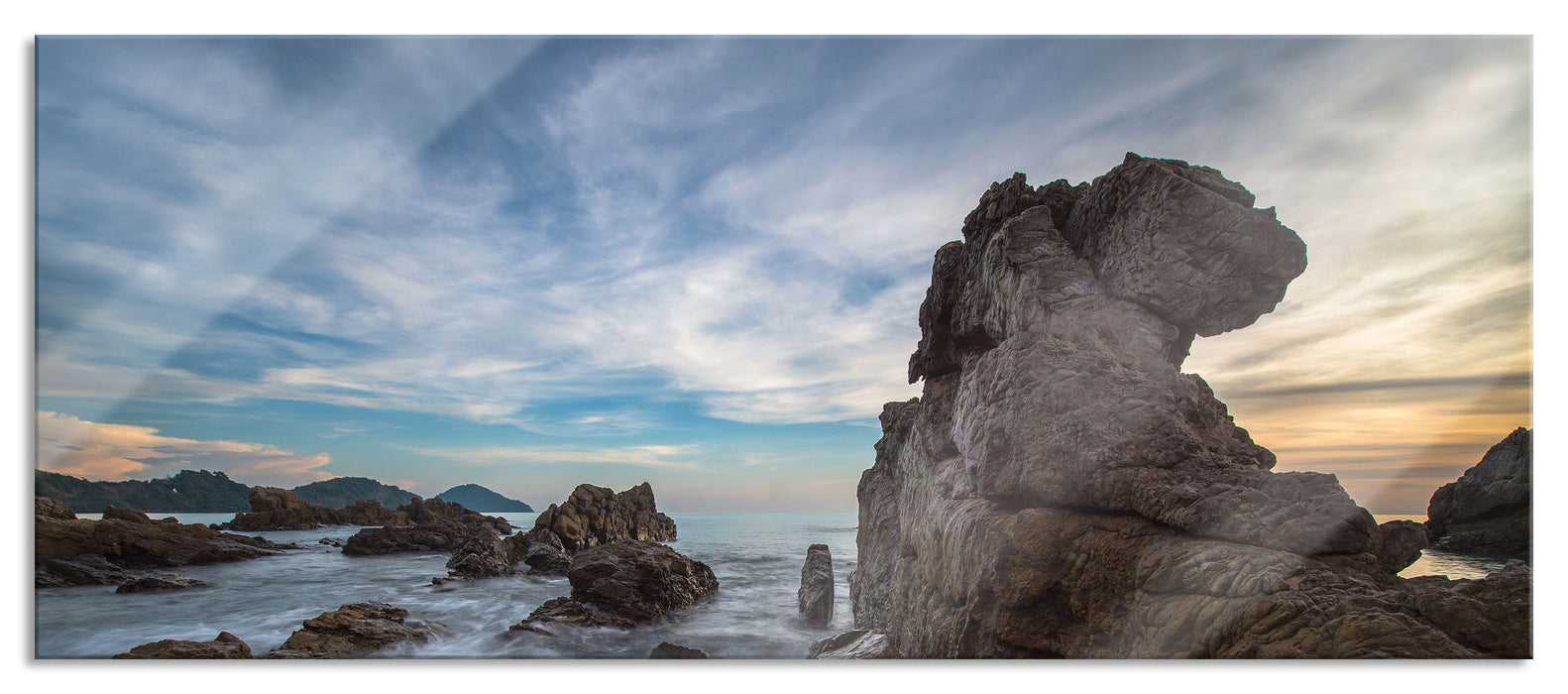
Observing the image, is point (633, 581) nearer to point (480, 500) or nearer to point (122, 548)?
point (480, 500)

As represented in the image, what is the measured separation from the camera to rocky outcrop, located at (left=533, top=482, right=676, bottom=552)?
90.9ft

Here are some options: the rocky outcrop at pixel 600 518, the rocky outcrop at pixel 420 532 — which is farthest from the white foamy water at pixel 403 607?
the rocky outcrop at pixel 600 518

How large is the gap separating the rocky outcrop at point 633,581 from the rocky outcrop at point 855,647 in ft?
15.9

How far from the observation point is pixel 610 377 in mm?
9297

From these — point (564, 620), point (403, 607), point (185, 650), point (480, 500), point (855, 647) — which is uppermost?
point (480, 500)

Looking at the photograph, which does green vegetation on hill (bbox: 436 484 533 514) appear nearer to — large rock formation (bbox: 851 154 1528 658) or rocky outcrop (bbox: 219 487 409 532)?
large rock formation (bbox: 851 154 1528 658)

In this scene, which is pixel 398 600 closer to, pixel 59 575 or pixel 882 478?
pixel 59 575

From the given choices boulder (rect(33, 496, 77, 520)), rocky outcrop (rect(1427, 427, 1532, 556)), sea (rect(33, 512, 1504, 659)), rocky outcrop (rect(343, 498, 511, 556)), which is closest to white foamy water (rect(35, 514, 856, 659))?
sea (rect(33, 512, 1504, 659))

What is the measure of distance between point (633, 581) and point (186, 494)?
759 centimetres

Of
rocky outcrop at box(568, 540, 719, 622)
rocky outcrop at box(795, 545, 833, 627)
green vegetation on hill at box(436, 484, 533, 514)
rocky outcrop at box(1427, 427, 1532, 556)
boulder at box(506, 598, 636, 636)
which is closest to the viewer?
rocky outcrop at box(1427, 427, 1532, 556)

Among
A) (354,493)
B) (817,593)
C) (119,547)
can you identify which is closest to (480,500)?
(354,493)

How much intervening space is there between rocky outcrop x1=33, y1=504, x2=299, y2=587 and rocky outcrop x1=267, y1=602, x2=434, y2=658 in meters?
2.18

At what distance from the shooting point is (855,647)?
25.8 ft

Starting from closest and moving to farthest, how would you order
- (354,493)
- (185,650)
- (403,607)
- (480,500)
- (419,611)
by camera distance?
1. (185,650)
2. (403,607)
3. (419,611)
4. (480,500)
5. (354,493)
